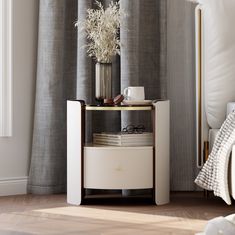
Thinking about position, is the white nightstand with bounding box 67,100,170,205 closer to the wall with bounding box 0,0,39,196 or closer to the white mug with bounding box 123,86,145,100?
the white mug with bounding box 123,86,145,100

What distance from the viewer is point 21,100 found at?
419 centimetres

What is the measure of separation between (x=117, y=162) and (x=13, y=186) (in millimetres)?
788

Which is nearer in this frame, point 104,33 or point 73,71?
point 104,33

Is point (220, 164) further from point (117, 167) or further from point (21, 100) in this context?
point (21, 100)

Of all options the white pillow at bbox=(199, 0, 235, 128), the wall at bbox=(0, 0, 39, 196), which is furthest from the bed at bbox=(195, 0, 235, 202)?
the wall at bbox=(0, 0, 39, 196)

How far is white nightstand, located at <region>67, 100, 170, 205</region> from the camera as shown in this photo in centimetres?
370

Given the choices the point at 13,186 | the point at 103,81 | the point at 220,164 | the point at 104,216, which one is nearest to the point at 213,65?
the point at 103,81

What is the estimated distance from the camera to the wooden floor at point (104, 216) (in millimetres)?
3105

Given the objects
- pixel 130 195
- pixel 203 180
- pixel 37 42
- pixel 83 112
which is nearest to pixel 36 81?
pixel 37 42

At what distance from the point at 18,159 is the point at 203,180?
1.17 m

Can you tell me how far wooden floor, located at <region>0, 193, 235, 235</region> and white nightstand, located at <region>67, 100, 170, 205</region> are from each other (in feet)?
0.37

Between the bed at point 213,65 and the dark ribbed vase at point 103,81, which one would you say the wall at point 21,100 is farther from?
the bed at point 213,65

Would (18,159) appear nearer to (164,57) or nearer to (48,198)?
(48,198)

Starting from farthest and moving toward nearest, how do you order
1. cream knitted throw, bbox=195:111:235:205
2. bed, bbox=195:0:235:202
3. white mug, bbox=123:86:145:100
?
bed, bbox=195:0:235:202, white mug, bbox=123:86:145:100, cream knitted throw, bbox=195:111:235:205
